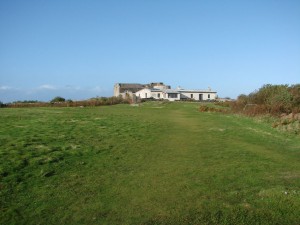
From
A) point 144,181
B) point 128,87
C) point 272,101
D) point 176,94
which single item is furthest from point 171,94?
point 144,181

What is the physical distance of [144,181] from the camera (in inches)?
364

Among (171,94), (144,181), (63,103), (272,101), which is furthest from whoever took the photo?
(171,94)

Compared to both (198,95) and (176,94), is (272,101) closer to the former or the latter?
(176,94)

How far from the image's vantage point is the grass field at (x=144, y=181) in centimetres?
699

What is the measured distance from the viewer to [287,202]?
24.8 feet

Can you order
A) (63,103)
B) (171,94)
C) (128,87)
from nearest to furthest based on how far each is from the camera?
1. (63,103)
2. (171,94)
3. (128,87)

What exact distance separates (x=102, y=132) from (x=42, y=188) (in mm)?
9693

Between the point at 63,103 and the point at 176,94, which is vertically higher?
the point at 176,94

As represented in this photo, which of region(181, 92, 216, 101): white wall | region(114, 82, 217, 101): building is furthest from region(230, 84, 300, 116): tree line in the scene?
region(181, 92, 216, 101): white wall

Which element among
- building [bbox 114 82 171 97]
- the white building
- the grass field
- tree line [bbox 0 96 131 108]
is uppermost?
building [bbox 114 82 171 97]

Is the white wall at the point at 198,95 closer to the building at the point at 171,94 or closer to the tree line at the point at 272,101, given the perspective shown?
the building at the point at 171,94

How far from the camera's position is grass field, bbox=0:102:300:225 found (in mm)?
6988

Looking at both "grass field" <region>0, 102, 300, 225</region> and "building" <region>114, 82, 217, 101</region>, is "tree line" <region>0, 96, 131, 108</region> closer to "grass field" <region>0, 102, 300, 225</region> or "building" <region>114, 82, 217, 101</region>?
"building" <region>114, 82, 217, 101</region>

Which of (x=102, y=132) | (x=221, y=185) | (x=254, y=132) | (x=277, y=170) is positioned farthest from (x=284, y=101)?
(x=221, y=185)
